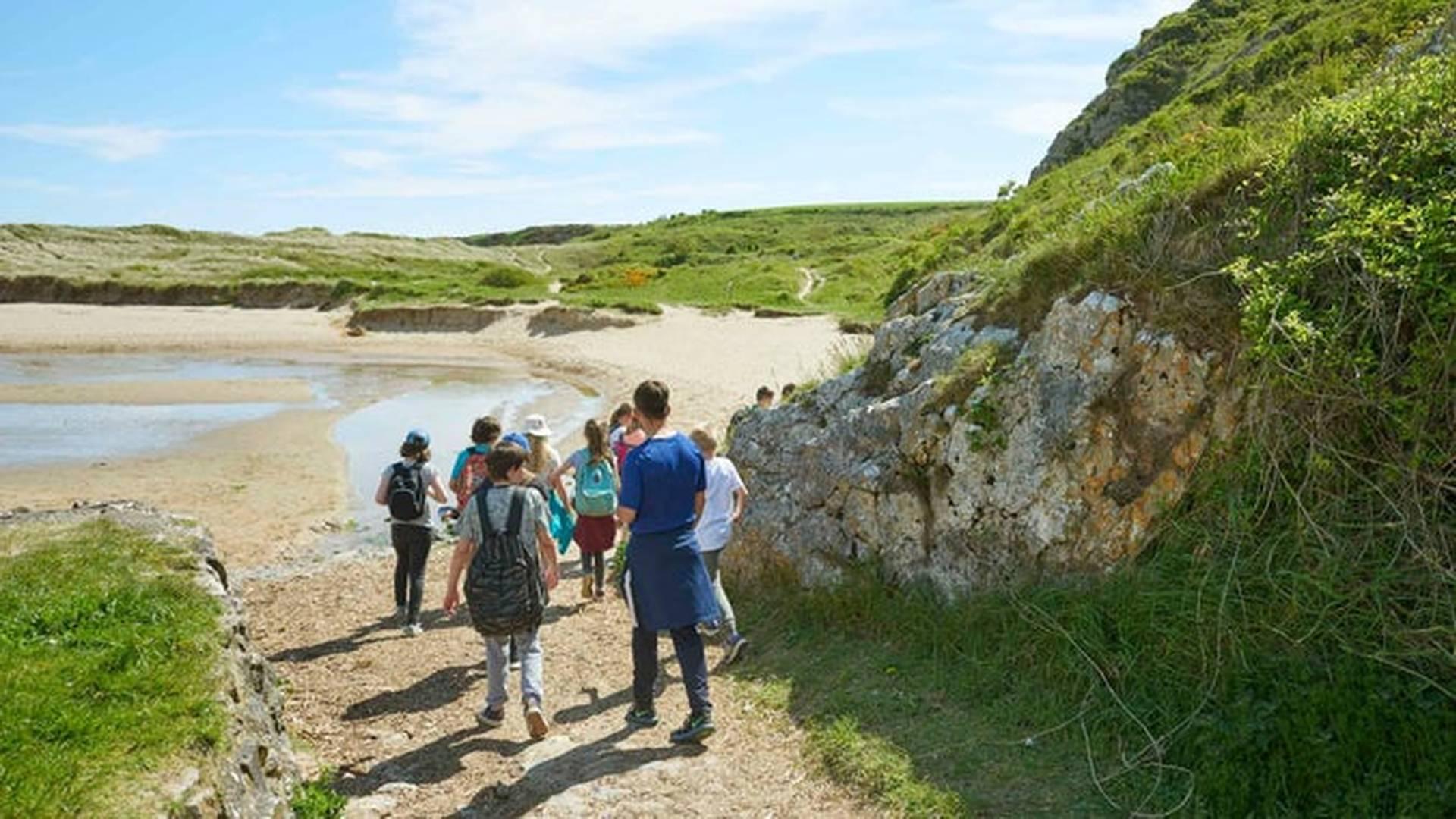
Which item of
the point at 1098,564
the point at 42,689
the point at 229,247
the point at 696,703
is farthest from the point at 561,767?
the point at 229,247

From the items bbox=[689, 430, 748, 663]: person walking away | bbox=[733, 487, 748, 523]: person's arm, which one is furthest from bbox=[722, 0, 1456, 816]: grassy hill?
bbox=[733, 487, 748, 523]: person's arm

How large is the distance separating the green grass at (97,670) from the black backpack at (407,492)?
207 cm

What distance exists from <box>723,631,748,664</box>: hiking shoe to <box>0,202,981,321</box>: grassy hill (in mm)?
23768

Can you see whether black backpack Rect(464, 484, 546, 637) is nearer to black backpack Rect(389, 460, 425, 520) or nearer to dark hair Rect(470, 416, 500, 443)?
dark hair Rect(470, 416, 500, 443)

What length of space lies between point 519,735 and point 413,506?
10.1ft

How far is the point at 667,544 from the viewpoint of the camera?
20.9 ft

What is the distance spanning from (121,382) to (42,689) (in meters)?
32.1

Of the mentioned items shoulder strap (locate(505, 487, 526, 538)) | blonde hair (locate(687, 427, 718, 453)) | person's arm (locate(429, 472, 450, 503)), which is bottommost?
person's arm (locate(429, 472, 450, 503))

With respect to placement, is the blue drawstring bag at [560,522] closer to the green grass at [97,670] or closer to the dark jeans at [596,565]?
the dark jeans at [596,565]

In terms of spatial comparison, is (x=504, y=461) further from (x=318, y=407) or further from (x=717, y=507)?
(x=318, y=407)

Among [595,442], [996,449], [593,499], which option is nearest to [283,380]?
[593,499]

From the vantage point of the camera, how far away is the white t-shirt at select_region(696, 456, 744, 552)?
318 inches

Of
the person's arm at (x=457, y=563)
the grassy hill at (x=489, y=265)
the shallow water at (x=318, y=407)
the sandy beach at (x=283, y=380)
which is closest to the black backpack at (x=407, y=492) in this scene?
the person's arm at (x=457, y=563)

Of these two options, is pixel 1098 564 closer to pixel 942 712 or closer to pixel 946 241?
pixel 942 712
